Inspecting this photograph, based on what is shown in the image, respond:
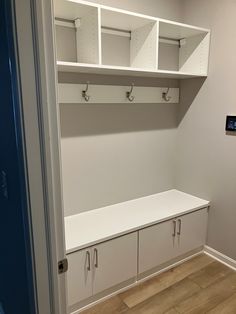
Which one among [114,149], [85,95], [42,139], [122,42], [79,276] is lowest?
[79,276]

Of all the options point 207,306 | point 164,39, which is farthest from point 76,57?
point 207,306

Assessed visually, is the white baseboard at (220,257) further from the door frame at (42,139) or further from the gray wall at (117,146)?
the door frame at (42,139)

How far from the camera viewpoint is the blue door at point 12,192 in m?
0.79

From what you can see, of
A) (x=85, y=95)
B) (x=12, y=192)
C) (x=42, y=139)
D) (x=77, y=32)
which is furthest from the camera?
(x=85, y=95)

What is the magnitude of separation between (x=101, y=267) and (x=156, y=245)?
1.76 ft

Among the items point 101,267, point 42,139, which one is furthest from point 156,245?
point 42,139

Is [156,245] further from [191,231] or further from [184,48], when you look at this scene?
[184,48]

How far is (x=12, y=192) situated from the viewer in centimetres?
103

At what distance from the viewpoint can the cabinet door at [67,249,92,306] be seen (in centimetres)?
181

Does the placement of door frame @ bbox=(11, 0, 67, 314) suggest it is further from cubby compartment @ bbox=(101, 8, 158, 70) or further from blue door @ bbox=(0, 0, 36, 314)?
cubby compartment @ bbox=(101, 8, 158, 70)

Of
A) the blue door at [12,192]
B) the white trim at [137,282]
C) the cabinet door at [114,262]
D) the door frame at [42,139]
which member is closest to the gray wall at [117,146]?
the cabinet door at [114,262]

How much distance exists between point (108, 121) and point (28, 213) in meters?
1.53

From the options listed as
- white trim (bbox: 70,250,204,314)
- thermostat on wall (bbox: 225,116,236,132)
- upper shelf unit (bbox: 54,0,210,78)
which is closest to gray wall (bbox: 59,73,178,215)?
upper shelf unit (bbox: 54,0,210,78)

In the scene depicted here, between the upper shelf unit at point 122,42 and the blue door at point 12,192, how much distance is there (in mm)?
845
